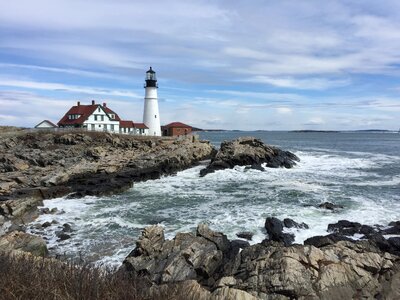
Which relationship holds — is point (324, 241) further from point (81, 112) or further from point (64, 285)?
point (81, 112)

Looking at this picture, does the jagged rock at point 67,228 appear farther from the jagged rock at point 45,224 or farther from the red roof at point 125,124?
the red roof at point 125,124

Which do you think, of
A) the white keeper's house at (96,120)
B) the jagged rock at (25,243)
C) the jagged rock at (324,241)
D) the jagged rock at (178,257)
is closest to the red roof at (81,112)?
the white keeper's house at (96,120)

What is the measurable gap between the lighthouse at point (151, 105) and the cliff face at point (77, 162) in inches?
358

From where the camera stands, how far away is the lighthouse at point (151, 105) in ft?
186

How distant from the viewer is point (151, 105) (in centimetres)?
5678

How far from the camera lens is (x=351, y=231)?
15.9 metres

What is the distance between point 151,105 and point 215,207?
3736cm

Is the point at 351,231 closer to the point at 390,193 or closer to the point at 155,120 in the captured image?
the point at 390,193

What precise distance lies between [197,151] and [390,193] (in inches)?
893

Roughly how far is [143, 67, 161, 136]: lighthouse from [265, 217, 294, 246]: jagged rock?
4228 cm

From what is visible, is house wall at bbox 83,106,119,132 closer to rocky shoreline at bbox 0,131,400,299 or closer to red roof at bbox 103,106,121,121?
red roof at bbox 103,106,121,121

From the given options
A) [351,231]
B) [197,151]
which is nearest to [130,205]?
[351,231]

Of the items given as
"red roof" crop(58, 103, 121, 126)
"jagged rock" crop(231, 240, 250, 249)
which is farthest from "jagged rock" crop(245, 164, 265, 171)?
"red roof" crop(58, 103, 121, 126)

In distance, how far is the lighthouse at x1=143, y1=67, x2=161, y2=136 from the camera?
56.6 meters
